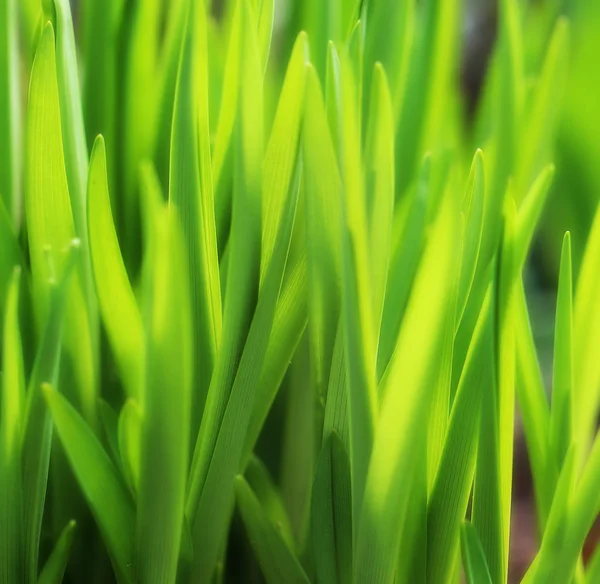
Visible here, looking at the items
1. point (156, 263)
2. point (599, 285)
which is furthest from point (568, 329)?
point (156, 263)

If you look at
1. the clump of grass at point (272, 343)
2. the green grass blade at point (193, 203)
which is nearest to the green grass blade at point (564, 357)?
the clump of grass at point (272, 343)

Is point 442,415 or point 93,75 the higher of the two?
point 93,75

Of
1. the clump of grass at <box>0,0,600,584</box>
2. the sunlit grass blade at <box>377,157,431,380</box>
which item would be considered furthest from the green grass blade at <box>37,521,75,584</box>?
the sunlit grass blade at <box>377,157,431,380</box>

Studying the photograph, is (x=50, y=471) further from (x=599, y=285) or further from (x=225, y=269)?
(x=599, y=285)

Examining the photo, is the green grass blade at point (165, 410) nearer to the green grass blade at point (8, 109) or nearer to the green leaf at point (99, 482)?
the green leaf at point (99, 482)

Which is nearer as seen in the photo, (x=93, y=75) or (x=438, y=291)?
(x=438, y=291)
